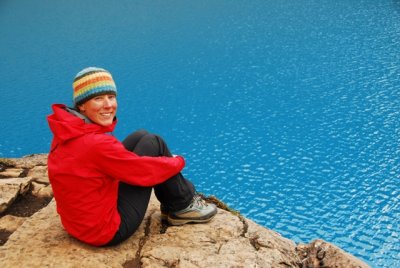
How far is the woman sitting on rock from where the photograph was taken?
1.89m

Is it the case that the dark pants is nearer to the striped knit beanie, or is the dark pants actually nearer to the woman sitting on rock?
the woman sitting on rock

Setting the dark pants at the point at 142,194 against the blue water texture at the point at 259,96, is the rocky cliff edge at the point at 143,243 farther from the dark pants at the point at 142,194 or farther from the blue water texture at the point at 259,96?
the blue water texture at the point at 259,96

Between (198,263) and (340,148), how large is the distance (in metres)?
4.17

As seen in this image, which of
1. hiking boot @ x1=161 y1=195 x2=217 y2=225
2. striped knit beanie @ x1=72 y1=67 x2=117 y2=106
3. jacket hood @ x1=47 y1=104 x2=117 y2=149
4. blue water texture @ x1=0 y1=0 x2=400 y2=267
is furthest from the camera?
blue water texture @ x1=0 y1=0 x2=400 y2=267

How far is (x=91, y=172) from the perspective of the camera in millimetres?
1918

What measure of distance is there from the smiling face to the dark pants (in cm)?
27

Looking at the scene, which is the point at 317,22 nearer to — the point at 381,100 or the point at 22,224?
the point at 381,100

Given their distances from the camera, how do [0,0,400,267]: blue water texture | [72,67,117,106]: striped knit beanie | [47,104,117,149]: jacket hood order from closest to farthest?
1. [47,104,117,149]: jacket hood
2. [72,67,117,106]: striped knit beanie
3. [0,0,400,267]: blue water texture

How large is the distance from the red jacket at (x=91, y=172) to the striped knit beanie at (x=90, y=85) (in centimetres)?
11

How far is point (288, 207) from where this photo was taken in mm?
4762

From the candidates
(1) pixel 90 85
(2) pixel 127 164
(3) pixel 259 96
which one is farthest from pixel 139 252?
(3) pixel 259 96

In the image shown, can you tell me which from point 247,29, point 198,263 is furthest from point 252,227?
point 247,29

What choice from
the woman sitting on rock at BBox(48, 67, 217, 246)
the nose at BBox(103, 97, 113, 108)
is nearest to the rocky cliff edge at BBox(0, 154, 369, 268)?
the woman sitting on rock at BBox(48, 67, 217, 246)

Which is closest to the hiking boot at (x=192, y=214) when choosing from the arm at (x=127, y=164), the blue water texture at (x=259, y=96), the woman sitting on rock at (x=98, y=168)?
the woman sitting on rock at (x=98, y=168)
